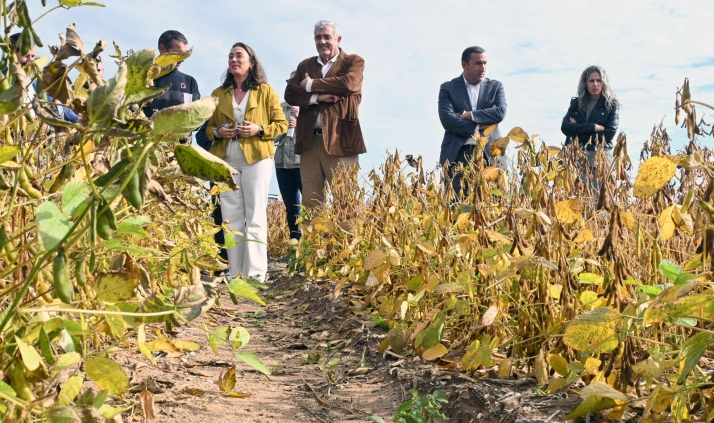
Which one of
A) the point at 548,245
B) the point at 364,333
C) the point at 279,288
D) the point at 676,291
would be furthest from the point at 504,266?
the point at 279,288

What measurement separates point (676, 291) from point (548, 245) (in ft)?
2.04

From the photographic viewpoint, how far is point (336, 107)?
5109 millimetres

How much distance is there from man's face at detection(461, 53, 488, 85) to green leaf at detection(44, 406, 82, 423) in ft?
15.3

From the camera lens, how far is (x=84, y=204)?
84cm

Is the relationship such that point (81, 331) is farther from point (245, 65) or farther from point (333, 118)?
point (333, 118)

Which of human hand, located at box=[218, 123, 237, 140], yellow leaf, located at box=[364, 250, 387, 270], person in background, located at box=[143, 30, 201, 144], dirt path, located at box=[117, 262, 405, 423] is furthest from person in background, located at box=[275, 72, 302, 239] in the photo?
yellow leaf, located at box=[364, 250, 387, 270]

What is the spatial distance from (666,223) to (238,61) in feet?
11.9

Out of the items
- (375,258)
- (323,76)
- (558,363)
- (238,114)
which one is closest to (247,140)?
(238,114)

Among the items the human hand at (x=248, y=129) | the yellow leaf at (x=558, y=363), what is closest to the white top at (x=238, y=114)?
the human hand at (x=248, y=129)

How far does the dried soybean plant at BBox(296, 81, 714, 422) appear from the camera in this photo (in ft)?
4.11

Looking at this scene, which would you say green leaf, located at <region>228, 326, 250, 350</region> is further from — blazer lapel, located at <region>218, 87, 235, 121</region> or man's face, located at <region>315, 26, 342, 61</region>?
man's face, located at <region>315, 26, 342, 61</region>

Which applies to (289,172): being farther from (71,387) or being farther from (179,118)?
(179,118)

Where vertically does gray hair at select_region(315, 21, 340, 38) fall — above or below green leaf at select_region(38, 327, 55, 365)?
above

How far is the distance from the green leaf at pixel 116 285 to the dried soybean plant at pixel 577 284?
0.80 metres
